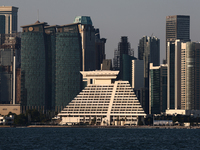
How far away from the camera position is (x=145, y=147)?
18762 cm

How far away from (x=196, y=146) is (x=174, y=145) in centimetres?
756

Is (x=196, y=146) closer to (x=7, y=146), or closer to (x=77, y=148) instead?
(x=77, y=148)

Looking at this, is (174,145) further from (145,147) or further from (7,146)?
(7,146)

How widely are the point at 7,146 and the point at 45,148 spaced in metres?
16.5

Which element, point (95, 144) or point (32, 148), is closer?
point (32, 148)

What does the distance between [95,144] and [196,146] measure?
3206 centimetres

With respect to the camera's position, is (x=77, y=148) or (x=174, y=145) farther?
(x=174, y=145)

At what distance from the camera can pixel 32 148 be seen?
18162cm

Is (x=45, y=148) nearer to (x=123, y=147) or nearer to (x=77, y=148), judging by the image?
(x=77, y=148)

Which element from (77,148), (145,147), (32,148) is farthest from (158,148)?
Result: (32,148)

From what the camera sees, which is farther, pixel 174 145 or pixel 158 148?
pixel 174 145

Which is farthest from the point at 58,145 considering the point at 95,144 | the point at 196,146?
the point at 196,146

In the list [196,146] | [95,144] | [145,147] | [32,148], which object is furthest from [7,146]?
[196,146]

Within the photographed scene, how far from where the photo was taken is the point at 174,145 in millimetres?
196125
